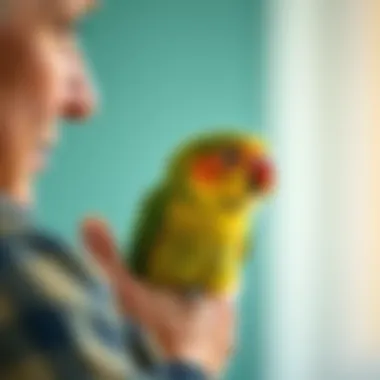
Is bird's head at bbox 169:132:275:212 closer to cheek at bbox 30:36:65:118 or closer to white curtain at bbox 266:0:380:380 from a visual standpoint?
cheek at bbox 30:36:65:118

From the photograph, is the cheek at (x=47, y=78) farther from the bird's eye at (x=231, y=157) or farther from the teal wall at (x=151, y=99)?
the teal wall at (x=151, y=99)

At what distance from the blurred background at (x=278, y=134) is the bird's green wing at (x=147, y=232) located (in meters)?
0.27

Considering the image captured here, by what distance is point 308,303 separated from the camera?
1.18m

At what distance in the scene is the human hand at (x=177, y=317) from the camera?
0.65m

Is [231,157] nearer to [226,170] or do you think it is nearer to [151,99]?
[226,170]

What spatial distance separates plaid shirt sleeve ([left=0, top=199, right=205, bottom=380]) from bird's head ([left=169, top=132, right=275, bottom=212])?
0.25 meters

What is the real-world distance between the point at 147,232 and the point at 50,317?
28cm

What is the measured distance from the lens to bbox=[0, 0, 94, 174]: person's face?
1.87ft

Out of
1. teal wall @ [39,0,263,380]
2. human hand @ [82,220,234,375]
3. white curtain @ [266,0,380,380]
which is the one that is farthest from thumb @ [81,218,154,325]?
white curtain @ [266,0,380,380]

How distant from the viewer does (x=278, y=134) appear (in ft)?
3.76

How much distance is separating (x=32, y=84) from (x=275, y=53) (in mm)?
615

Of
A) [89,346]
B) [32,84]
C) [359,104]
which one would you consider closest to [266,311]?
[359,104]

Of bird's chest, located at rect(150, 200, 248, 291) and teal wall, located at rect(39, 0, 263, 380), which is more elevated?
teal wall, located at rect(39, 0, 263, 380)

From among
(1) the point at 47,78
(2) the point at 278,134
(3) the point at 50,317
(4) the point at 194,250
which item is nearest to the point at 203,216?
(4) the point at 194,250
